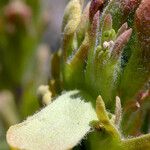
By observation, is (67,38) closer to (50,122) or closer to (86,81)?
(86,81)

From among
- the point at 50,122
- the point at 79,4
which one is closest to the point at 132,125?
the point at 50,122

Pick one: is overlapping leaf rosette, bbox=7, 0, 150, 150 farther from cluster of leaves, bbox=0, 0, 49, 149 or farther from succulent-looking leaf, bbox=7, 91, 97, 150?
cluster of leaves, bbox=0, 0, 49, 149

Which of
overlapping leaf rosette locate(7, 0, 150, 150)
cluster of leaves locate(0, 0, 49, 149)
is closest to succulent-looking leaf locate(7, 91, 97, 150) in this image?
overlapping leaf rosette locate(7, 0, 150, 150)

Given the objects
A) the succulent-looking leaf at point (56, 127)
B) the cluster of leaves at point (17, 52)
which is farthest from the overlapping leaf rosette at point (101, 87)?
the cluster of leaves at point (17, 52)

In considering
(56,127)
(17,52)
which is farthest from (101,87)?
(17,52)

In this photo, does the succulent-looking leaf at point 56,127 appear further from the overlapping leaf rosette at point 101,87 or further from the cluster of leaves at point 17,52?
the cluster of leaves at point 17,52

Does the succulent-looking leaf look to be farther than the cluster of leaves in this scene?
No

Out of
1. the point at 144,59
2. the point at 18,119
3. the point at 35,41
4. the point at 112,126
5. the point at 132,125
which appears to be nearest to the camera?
the point at 112,126

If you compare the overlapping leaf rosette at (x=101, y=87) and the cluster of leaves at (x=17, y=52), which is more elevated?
the overlapping leaf rosette at (x=101, y=87)
